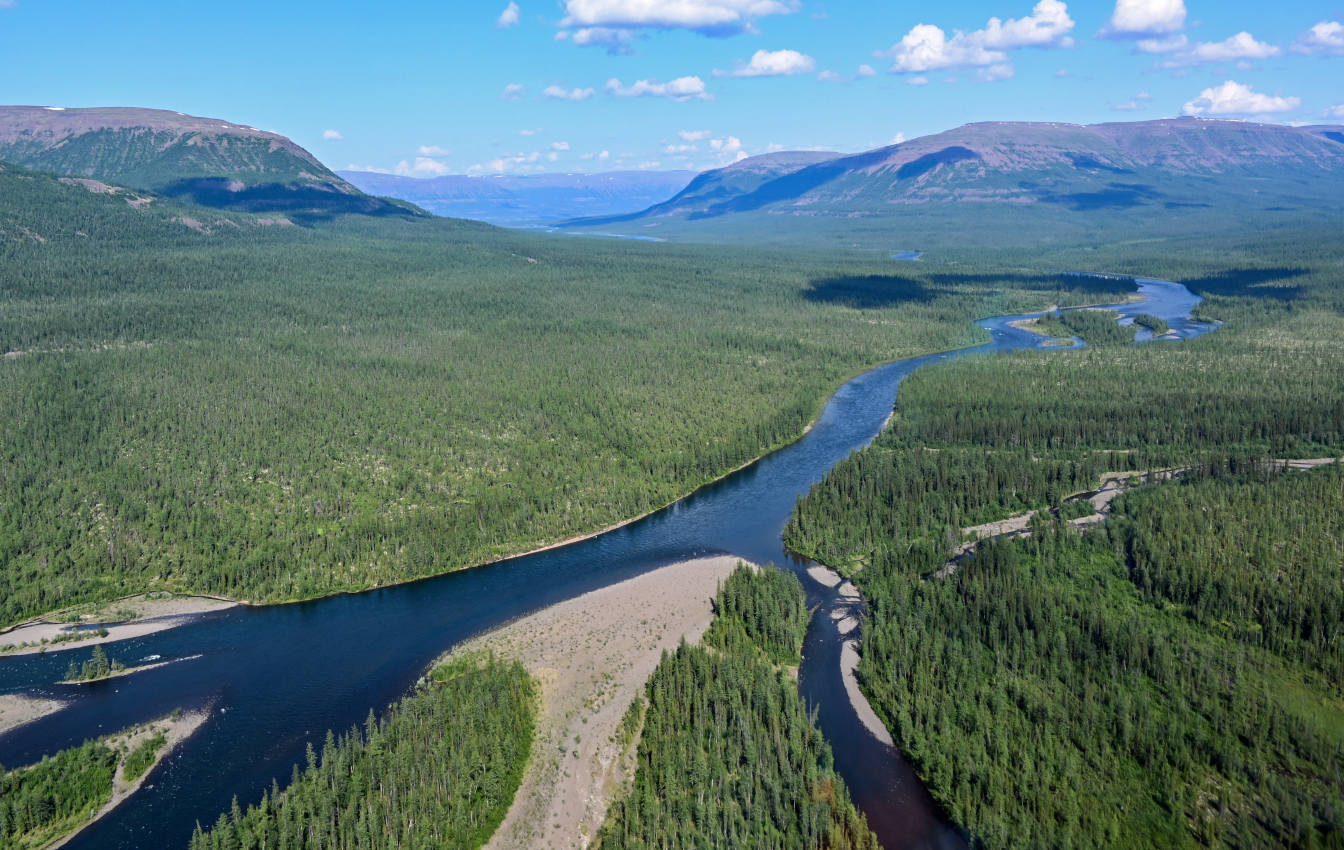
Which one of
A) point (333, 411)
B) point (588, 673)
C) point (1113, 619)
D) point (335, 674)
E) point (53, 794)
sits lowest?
point (335, 674)

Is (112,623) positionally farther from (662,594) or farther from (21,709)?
(662,594)

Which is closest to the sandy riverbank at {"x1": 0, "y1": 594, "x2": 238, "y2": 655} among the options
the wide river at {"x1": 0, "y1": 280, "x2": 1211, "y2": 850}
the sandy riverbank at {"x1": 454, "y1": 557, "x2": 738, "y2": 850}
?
the wide river at {"x1": 0, "y1": 280, "x2": 1211, "y2": 850}

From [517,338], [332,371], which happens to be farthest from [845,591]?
[517,338]

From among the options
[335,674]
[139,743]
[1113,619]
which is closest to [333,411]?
[335,674]

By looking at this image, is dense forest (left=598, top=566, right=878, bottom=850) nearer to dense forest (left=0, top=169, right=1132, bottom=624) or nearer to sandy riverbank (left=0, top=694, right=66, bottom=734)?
dense forest (left=0, top=169, right=1132, bottom=624)

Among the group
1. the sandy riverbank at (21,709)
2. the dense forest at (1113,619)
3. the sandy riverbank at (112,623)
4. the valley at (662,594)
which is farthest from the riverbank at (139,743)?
the dense forest at (1113,619)

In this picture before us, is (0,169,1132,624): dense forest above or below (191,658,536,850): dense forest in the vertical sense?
above

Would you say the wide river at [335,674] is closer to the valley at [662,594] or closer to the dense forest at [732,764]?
the valley at [662,594]
